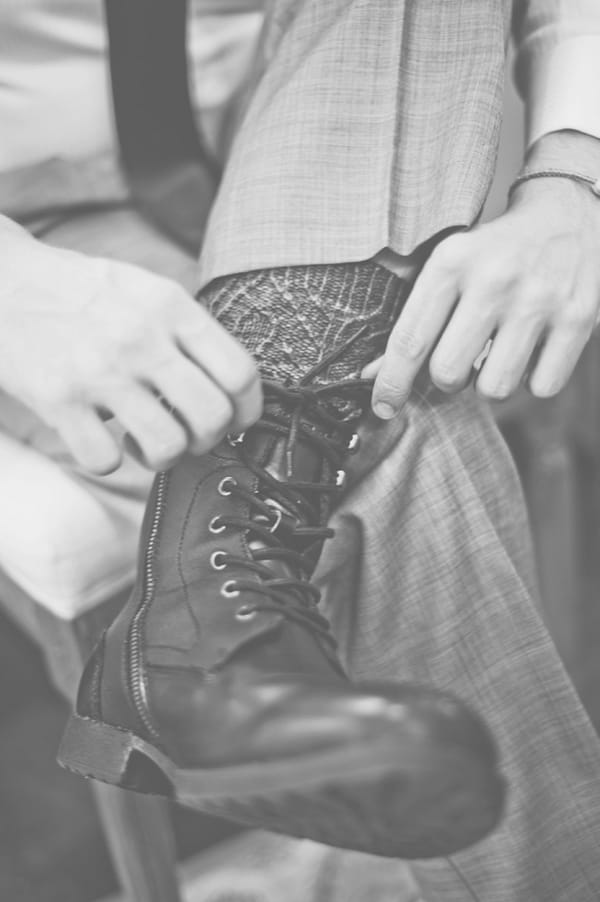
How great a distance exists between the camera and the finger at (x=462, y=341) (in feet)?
1.68

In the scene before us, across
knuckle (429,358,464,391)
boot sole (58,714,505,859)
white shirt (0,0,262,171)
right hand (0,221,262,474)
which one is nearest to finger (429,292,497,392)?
knuckle (429,358,464,391)

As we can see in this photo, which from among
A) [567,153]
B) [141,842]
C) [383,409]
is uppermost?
[567,153]

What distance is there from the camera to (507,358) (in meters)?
0.52

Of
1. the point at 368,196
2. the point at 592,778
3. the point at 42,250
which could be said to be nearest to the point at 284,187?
the point at 368,196

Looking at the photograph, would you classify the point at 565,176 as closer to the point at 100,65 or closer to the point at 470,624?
the point at 470,624

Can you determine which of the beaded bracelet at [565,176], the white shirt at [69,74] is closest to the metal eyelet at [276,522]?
the beaded bracelet at [565,176]

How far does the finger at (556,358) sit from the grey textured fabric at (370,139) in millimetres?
91

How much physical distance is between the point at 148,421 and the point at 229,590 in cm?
9

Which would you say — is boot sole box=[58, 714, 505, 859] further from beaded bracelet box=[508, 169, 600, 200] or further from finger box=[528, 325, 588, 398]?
beaded bracelet box=[508, 169, 600, 200]

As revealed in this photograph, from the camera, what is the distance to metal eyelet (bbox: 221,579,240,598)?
1.57 ft

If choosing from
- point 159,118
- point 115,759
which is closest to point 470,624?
point 115,759

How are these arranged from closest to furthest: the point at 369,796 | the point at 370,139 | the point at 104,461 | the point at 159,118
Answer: the point at 369,796
the point at 104,461
the point at 370,139
the point at 159,118

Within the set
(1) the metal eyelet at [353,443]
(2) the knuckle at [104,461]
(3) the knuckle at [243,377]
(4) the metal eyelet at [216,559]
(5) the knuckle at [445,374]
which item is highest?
(3) the knuckle at [243,377]

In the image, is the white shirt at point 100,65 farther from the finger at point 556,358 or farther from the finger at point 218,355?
the finger at point 218,355
